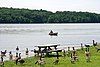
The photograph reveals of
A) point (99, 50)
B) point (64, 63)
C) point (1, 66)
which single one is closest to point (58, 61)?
point (64, 63)

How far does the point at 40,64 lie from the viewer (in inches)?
1705

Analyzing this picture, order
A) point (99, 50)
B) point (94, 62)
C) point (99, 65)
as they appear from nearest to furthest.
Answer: point (99, 65)
point (94, 62)
point (99, 50)

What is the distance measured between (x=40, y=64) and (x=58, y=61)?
11.9 feet

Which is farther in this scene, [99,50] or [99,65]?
[99,50]

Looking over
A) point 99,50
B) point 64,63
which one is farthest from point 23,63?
point 99,50

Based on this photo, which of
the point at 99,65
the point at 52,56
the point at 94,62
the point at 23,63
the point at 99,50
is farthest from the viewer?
the point at 99,50

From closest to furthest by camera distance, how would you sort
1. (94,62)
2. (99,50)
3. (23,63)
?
(94,62)
(23,63)
(99,50)

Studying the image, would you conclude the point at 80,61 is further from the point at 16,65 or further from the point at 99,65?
the point at 16,65

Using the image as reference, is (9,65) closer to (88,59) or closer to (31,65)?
(31,65)

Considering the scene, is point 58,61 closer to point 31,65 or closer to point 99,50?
point 31,65

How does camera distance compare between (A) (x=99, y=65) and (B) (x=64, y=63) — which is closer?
(A) (x=99, y=65)

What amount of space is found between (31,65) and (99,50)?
20.1 meters

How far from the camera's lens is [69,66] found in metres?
41.8

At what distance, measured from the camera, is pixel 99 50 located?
61469 millimetres
